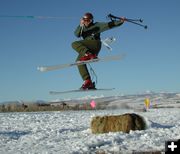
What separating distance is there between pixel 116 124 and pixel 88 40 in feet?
30.1

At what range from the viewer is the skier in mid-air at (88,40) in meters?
8.66

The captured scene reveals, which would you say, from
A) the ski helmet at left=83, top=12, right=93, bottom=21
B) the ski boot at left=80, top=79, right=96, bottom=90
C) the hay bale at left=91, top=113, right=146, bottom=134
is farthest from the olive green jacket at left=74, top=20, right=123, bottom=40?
the hay bale at left=91, top=113, right=146, bottom=134

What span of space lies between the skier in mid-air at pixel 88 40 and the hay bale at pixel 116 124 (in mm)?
7960

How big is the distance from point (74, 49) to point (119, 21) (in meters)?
1.56

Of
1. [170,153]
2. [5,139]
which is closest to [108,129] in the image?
[5,139]

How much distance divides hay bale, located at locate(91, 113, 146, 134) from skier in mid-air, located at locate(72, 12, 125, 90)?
796 cm

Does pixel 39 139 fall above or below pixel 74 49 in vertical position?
below

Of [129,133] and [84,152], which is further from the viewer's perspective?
[129,133]

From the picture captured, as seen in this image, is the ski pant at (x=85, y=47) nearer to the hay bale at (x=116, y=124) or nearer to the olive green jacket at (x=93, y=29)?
the olive green jacket at (x=93, y=29)

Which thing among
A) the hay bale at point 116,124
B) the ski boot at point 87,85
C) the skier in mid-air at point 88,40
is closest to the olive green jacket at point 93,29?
the skier in mid-air at point 88,40

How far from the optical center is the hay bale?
17.8 metres

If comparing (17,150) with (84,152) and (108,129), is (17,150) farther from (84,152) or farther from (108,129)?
(108,129)

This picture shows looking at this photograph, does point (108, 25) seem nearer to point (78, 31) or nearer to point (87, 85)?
point (78, 31)

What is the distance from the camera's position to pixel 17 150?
44.5ft
